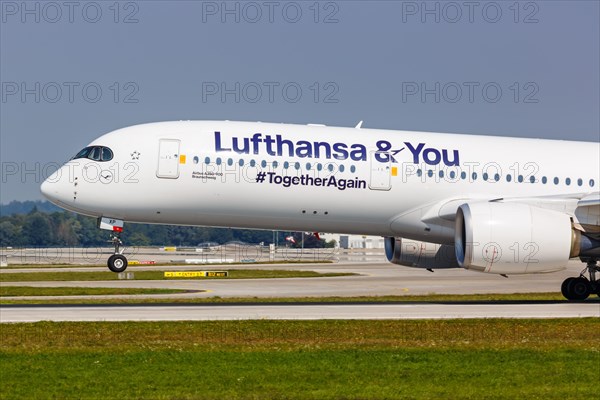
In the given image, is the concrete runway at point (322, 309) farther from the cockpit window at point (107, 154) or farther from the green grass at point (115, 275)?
the green grass at point (115, 275)

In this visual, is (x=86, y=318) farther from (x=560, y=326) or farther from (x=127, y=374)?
(x=560, y=326)

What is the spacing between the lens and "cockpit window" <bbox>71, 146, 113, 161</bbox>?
114 ft

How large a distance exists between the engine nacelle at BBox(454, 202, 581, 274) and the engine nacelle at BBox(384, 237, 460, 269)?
5.25m

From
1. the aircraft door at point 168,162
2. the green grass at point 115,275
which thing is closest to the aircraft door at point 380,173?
the aircraft door at point 168,162

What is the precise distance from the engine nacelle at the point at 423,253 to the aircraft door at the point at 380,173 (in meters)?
4.10

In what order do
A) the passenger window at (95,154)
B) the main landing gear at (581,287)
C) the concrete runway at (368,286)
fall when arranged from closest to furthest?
the passenger window at (95,154) → the main landing gear at (581,287) → the concrete runway at (368,286)

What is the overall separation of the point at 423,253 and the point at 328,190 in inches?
237

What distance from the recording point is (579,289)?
36750 mm

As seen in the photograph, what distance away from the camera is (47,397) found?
16516 millimetres

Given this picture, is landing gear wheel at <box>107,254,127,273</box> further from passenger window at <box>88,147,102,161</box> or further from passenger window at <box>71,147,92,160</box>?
passenger window at <box>71,147,92,160</box>

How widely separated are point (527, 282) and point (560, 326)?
28.2 m

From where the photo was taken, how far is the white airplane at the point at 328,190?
3331cm

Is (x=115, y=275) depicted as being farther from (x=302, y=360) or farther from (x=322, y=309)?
(x=302, y=360)

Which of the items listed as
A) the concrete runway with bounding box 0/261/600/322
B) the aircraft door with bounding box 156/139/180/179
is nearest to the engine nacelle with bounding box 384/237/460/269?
the concrete runway with bounding box 0/261/600/322
